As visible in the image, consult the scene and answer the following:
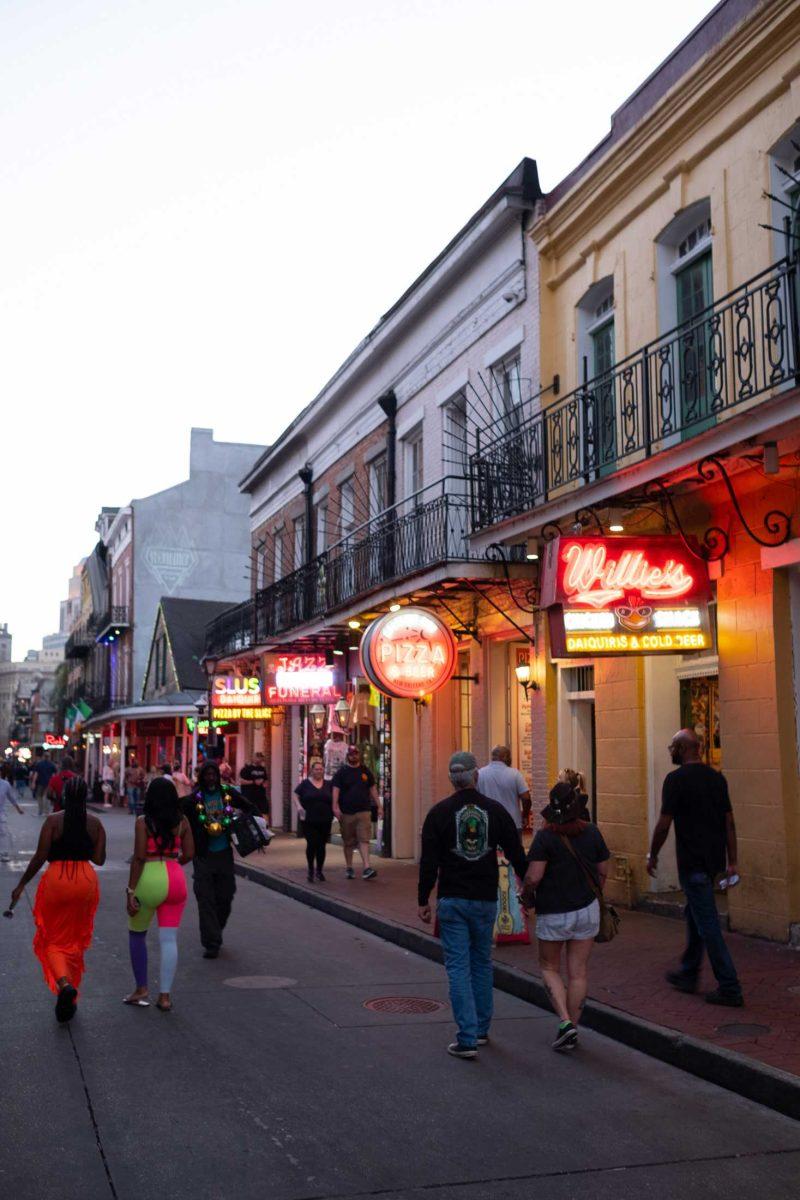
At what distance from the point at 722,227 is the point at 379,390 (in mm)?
10723

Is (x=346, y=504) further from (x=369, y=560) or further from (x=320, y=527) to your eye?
(x=369, y=560)

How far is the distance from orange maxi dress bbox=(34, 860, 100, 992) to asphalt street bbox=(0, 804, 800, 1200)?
1.19 feet

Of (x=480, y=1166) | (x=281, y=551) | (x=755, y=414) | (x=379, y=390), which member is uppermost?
(x=379, y=390)

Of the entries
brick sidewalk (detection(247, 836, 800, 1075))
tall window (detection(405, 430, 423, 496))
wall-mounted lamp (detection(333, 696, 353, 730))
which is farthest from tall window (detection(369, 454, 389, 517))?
brick sidewalk (detection(247, 836, 800, 1075))

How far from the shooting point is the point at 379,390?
70.9ft

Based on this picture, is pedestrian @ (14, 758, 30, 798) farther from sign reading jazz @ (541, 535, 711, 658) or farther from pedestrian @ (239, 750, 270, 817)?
Answer: sign reading jazz @ (541, 535, 711, 658)

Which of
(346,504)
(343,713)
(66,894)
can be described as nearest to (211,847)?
(66,894)

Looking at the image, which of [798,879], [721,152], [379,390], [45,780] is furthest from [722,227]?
[45,780]

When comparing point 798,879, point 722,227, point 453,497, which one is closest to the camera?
point 798,879

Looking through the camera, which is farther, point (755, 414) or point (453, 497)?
point (453, 497)

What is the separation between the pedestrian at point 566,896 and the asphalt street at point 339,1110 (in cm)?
34

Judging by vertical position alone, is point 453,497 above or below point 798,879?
above

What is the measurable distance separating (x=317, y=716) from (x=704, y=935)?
56.5 ft

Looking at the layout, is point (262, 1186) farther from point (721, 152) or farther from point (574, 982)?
point (721, 152)
